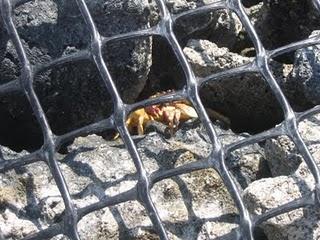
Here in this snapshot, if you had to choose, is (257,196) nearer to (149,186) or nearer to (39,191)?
(149,186)

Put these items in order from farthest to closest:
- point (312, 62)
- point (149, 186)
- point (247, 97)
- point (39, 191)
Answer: point (247, 97) → point (312, 62) → point (39, 191) → point (149, 186)

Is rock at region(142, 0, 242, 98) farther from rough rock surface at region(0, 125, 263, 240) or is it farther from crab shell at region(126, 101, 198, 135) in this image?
rough rock surface at region(0, 125, 263, 240)

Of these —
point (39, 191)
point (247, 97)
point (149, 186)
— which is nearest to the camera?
point (149, 186)

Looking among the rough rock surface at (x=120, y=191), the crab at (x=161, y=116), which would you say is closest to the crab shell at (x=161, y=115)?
the crab at (x=161, y=116)

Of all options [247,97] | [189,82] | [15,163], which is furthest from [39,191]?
[247,97]

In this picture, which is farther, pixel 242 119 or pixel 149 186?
pixel 242 119

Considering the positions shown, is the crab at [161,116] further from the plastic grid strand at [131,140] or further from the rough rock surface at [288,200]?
the rough rock surface at [288,200]

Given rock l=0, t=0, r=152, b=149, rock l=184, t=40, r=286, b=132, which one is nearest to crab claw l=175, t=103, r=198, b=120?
rock l=184, t=40, r=286, b=132
